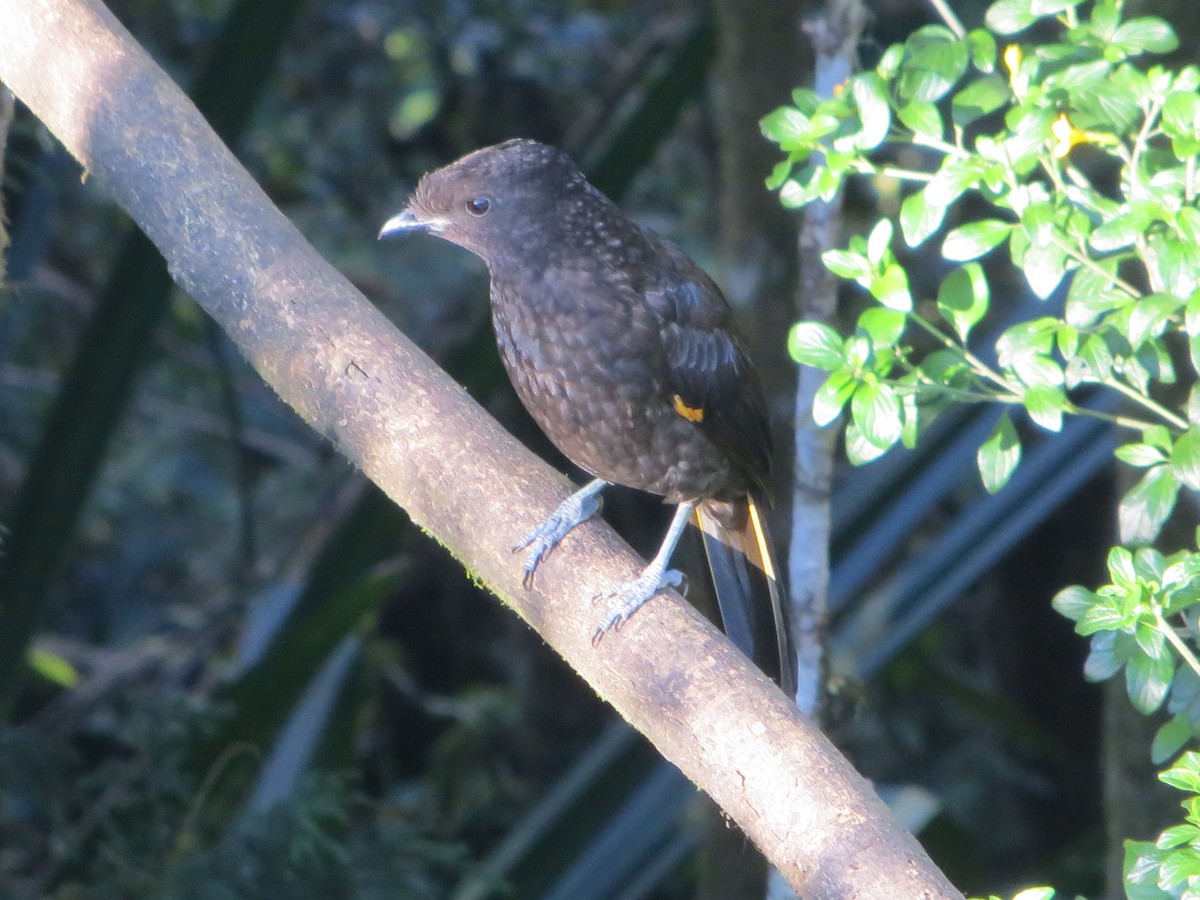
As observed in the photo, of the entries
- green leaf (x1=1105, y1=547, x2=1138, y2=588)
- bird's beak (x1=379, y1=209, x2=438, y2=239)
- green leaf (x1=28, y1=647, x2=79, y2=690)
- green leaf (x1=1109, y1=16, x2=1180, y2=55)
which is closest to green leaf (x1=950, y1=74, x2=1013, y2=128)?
green leaf (x1=1109, y1=16, x2=1180, y2=55)

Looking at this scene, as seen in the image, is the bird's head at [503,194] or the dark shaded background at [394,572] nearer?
the bird's head at [503,194]

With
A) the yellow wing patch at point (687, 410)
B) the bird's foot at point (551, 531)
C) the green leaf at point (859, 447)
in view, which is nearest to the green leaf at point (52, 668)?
the yellow wing patch at point (687, 410)

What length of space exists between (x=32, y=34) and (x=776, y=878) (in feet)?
5.77

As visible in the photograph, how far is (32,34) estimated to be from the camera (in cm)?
209

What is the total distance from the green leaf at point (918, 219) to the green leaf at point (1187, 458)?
37cm

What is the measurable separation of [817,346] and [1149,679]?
1.69 ft

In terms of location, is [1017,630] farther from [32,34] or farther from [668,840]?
[32,34]

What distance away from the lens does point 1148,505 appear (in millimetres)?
1648

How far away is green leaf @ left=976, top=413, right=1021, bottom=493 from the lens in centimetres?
174

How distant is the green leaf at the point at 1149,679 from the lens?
1.49 m

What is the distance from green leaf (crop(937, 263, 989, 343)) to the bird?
858mm

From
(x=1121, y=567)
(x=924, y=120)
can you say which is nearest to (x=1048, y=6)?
(x=924, y=120)

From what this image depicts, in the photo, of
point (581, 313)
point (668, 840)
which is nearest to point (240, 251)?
point (581, 313)

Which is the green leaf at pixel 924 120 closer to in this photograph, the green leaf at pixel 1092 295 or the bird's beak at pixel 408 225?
the green leaf at pixel 1092 295
